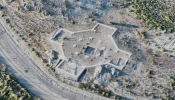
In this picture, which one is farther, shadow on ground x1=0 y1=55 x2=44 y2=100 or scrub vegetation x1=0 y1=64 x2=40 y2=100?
shadow on ground x1=0 y1=55 x2=44 y2=100

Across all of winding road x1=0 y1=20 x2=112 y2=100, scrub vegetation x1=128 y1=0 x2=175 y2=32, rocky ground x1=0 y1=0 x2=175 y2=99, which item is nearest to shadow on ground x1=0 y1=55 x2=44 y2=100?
winding road x1=0 y1=20 x2=112 y2=100

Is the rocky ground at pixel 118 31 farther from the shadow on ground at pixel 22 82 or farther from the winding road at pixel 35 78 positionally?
the shadow on ground at pixel 22 82

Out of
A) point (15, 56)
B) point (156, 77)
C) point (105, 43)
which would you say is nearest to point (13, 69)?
point (15, 56)

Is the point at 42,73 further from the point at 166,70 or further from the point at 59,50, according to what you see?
the point at 166,70

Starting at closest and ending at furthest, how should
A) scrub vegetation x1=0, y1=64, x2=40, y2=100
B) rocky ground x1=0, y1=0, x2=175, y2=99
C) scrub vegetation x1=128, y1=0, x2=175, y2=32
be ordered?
scrub vegetation x1=0, y1=64, x2=40, y2=100 < rocky ground x1=0, y1=0, x2=175, y2=99 < scrub vegetation x1=128, y1=0, x2=175, y2=32

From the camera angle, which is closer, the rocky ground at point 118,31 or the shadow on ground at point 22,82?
the shadow on ground at point 22,82

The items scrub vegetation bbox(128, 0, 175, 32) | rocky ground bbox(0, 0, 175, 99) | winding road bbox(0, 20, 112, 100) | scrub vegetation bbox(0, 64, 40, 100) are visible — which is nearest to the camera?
scrub vegetation bbox(0, 64, 40, 100)

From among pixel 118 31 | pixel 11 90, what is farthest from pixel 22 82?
pixel 118 31

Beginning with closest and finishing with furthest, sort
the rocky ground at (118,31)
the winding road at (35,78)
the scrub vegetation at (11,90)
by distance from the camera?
the scrub vegetation at (11,90)
the winding road at (35,78)
the rocky ground at (118,31)

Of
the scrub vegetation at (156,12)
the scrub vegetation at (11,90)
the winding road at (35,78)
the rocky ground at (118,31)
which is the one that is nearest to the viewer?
the scrub vegetation at (11,90)

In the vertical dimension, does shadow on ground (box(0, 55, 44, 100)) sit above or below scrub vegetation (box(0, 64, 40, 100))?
below

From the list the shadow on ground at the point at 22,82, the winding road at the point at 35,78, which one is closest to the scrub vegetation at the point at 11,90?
the shadow on ground at the point at 22,82

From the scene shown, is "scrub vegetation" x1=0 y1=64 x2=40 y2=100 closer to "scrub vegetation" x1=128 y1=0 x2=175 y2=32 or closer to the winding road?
the winding road

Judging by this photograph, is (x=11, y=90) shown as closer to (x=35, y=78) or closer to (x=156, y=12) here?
(x=35, y=78)
